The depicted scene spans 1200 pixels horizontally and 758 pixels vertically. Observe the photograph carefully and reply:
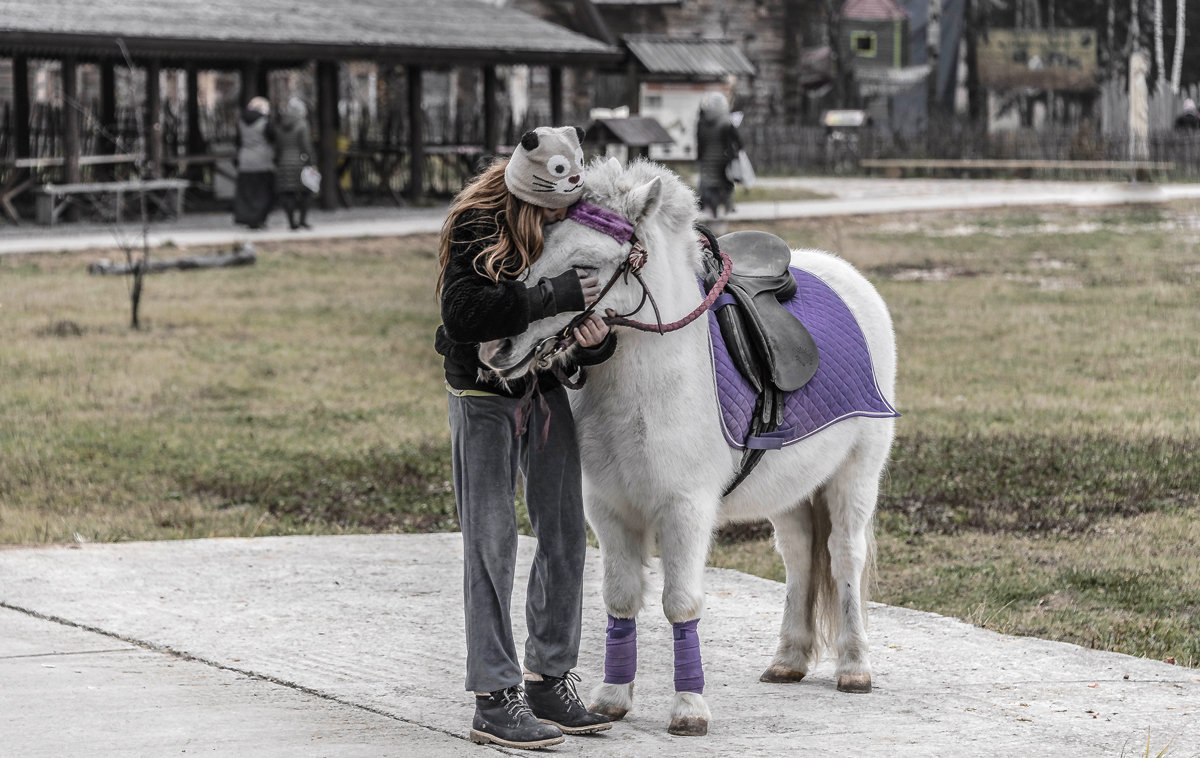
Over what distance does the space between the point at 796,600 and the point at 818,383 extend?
0.80 m

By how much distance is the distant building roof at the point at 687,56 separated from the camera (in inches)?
1391

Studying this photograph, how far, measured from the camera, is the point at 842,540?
5.27m

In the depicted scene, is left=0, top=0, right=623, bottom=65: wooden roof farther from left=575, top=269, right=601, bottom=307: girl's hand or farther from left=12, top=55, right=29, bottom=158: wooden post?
left=575, top=269, right=601, bottom=307: girl's hand

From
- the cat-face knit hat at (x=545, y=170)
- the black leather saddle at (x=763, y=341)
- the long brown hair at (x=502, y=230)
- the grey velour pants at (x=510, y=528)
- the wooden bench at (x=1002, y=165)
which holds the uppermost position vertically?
the cat-face knit hat at (x=545, y=170)

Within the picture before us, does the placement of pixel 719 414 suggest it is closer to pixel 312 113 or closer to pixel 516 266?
pixel 516 266

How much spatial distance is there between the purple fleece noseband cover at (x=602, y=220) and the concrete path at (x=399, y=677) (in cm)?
146

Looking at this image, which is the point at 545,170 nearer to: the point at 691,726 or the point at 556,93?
the point at 691,726

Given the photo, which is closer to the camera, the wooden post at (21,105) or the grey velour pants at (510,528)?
the grey velour pants at (510,528)

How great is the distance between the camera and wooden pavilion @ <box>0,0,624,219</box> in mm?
23734

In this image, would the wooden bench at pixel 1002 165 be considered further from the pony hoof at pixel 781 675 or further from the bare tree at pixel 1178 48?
the pony hoof at pixel 781 675

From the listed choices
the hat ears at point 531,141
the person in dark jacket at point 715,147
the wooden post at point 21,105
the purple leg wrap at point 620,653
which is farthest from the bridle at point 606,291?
the wooden post at point 21,105

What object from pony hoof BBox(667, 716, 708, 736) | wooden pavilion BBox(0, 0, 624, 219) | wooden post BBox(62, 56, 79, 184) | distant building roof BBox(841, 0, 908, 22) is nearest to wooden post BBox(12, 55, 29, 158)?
wooden pavilion BBox(0, 0, 624, 219)

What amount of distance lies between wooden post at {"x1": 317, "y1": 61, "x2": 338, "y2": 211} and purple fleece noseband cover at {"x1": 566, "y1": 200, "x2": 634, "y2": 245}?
904 inches

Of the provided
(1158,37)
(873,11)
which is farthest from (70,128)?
(1158,37)
